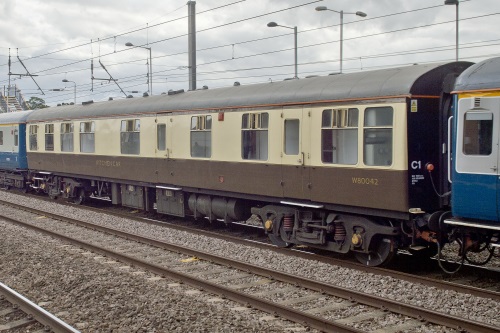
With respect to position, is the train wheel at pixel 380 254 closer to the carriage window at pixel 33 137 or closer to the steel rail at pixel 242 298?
the steel rail at pixel 242 298

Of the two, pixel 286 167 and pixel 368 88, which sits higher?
pixel 368 88

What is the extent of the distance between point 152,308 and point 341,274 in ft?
11.7

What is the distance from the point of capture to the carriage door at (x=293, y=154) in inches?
465

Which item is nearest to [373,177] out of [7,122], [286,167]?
[286,167]

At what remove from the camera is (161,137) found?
655 inches

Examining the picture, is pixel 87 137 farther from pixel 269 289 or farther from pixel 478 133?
pixel 478 133

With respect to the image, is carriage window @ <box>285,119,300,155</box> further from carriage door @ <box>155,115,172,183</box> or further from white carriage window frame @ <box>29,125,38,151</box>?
white carriage window frame @ <box>29,125,38,151</box>

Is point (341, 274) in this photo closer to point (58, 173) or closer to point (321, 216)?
point (321, 216)

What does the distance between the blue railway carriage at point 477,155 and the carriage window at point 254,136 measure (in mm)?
4607

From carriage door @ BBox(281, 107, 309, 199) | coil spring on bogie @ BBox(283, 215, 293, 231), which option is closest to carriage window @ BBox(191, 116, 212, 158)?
carriage door @ BBox(281, 107, 309, 199)

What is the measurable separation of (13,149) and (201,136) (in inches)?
577

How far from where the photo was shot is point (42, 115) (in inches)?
947

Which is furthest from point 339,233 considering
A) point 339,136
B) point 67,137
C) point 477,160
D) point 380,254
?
point 67,137

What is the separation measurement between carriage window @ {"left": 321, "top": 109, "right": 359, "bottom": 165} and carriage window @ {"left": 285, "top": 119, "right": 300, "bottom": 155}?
0.77 meters
